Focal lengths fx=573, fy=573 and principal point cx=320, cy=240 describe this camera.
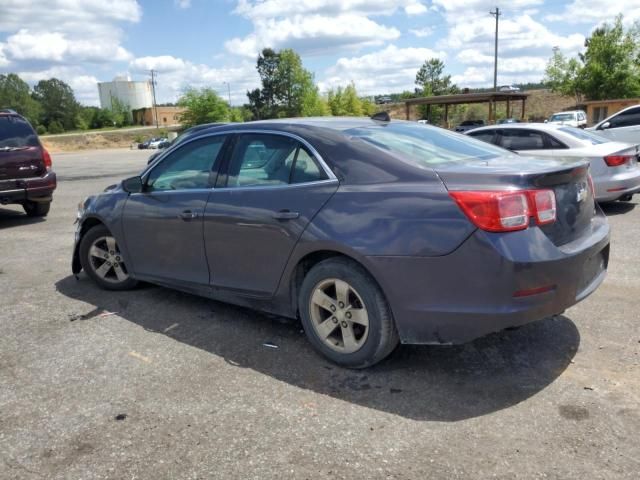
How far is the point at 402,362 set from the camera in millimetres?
3730

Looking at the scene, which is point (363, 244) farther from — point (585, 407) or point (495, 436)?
point (585, 407)

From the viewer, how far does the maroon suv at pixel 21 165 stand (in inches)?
370

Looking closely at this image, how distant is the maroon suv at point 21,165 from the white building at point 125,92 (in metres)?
144

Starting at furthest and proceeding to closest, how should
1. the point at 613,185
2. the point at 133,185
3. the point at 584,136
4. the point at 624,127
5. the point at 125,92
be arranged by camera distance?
the point at 125,92, the point at 624,127, the point at 584,136, the point at 613,185, the point at 133,185

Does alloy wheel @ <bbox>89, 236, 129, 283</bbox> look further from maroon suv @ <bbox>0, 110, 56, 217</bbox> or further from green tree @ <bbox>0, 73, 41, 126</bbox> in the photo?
green tree @ <bbox>0, 73, 41, 126</bbox>

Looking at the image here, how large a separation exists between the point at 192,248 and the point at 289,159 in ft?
3.68

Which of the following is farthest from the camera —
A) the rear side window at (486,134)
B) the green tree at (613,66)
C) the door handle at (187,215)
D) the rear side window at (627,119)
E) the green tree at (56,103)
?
the green tree at (56,103)

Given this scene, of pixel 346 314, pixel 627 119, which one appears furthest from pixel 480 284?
pixel 627 119

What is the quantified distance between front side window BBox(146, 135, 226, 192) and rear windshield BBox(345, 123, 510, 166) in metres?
1.17

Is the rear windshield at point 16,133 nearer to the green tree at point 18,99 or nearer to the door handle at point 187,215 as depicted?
the door handle at point 187,215

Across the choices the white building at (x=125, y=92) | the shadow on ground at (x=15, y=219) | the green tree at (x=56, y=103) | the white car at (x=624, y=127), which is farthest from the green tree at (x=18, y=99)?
the white car at (x=624, y=127)

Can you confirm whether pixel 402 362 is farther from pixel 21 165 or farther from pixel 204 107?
pixel 204 107

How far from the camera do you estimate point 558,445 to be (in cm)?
275

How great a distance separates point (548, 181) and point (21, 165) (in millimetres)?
8955
